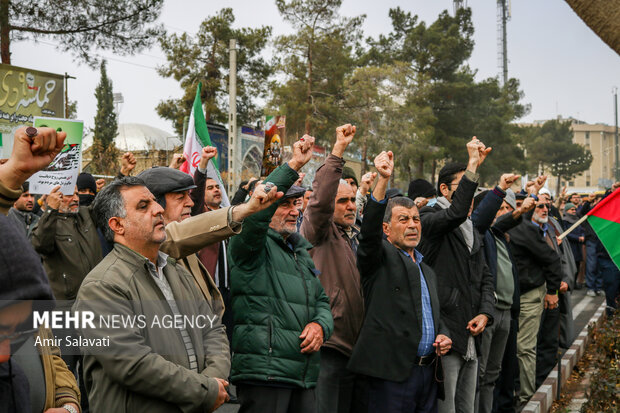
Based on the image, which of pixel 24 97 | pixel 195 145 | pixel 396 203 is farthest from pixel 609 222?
pixel 24 97

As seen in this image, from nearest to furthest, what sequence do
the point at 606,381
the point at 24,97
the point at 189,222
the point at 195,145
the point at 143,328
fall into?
the point at 143,328 → the point at 189,222 → the point at 606,381 → the point at 195,145 → the point at 24,97

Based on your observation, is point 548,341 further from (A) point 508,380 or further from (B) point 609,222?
(B) point 609,222

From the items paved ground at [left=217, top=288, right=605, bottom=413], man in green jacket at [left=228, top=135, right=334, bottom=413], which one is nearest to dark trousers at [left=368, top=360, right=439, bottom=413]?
man in green jacket at [left=228, top=135, right=334, bottom=413]

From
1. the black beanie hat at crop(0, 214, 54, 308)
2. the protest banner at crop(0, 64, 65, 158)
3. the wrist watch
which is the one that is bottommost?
the wrist watch

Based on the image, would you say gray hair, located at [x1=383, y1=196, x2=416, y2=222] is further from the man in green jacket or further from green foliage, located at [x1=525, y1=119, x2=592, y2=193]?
green foliage, located at [x1=525, y1=119, x2=592, y2=193]

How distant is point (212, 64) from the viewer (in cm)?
2908

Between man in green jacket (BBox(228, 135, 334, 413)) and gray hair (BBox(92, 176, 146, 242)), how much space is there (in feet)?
2.37

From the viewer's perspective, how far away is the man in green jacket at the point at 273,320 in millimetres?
3773

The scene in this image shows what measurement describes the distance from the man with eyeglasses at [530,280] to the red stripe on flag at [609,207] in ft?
3.77

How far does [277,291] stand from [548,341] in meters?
5.42

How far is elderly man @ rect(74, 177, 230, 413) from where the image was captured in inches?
115

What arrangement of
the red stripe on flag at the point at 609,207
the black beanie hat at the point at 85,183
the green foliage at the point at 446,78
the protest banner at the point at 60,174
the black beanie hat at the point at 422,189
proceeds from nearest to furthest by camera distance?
the protest banner at the point at 60,174 → the red stripe on flag at the point at 609,207 → the black beanie hat at the point at 85,183 → the black beanie hat at the point at 422,189 → the green foliage at the point at 446,78

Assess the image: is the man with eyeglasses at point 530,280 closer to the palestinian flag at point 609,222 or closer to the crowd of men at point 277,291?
the crowd of men at point 277,291

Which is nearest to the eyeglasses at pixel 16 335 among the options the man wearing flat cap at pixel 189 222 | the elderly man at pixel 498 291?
the man wearing flat cap at pixel 189 222
